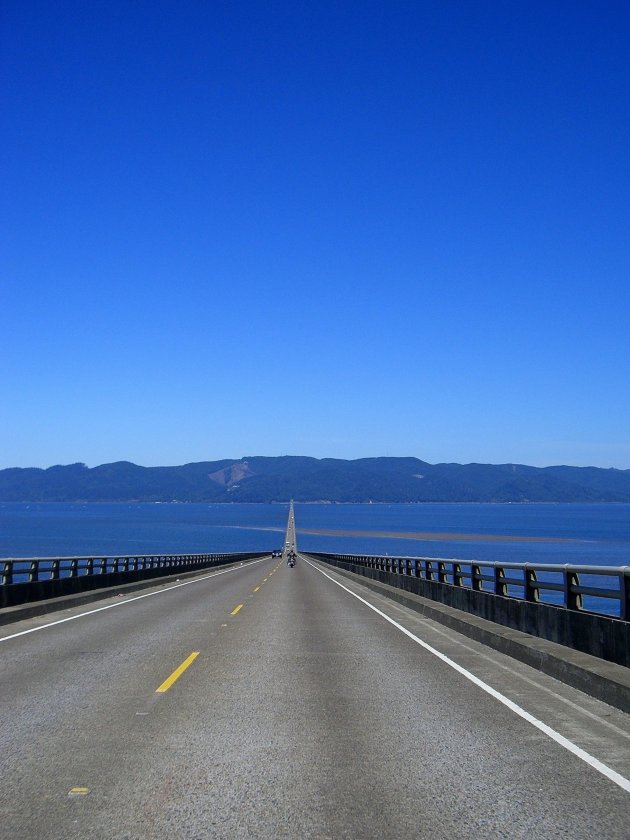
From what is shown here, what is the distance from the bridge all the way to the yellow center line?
1.5 inches

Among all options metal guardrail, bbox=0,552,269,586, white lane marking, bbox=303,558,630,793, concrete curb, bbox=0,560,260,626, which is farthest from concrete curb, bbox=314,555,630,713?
metal guardrail, bbox=0,552,269,586

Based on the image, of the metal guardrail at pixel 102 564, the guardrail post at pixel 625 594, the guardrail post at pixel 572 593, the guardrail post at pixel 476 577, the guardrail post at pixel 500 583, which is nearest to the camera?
the guardrail post at pixel 625 594

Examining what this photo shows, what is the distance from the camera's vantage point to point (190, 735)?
8023 mm

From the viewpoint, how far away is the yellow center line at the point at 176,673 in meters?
10.4

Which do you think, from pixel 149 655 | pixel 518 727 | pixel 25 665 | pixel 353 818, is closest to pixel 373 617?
pixel 149 655

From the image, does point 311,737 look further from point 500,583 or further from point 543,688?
point 500,583

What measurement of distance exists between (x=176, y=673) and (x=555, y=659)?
5.09m

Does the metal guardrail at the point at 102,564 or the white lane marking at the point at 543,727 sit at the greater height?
the metal guardrail at the point at 102,564

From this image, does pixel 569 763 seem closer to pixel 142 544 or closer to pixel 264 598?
pixel 264 598

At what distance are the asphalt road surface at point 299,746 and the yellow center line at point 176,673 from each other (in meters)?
0.04

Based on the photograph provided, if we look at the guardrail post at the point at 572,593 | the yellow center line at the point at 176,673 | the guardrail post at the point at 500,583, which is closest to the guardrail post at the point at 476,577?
the guardrail post at the point at 500,583

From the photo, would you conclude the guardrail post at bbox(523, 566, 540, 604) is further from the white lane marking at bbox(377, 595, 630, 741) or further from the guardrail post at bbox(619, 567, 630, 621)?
the guardrail post at bbox(619, 567, 630, 621)

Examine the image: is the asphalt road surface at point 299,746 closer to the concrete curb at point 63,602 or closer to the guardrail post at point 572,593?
the guardrail post at point 572,593

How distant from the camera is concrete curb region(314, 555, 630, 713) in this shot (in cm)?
906
